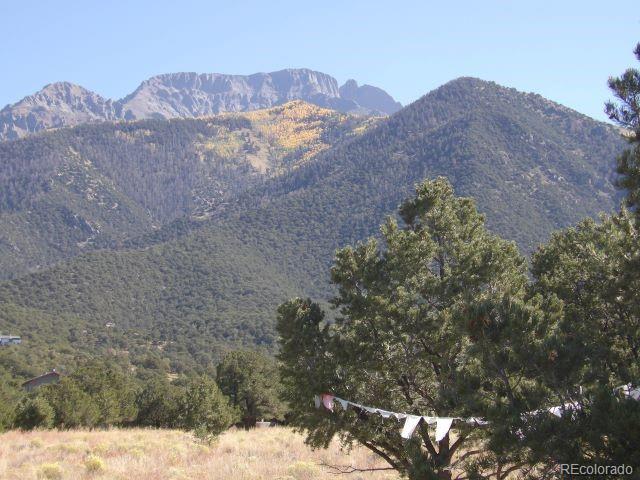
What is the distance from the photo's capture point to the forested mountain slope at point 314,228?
114 metres

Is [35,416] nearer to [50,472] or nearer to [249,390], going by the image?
[249,390]

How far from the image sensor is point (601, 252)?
10.8 meters

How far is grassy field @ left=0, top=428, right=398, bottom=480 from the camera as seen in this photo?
644 inches

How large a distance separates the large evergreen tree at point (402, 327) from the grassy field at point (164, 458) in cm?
320

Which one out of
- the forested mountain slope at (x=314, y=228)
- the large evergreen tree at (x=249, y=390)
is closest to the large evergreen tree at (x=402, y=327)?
the large evergreen tree at (x=249, y=390)

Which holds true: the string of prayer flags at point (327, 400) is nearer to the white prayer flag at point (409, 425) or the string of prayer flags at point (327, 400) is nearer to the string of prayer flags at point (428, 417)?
the string of prayer flags at point (428, 417)

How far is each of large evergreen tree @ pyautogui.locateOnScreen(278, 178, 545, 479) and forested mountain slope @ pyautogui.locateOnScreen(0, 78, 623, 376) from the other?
3309 inches

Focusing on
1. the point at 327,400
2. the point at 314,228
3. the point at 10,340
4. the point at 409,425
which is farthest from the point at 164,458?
the point at 314,228

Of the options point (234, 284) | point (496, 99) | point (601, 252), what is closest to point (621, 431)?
point (601, 252)

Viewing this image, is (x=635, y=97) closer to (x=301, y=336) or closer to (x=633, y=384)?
(x=633, y=384)

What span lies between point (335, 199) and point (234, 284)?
150 ft

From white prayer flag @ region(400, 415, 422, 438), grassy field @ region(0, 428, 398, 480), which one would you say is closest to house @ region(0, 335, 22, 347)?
grassy field @ region(0, 428, 398, 480)

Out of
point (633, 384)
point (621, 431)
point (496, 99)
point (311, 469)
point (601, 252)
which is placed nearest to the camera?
point (621, 431)

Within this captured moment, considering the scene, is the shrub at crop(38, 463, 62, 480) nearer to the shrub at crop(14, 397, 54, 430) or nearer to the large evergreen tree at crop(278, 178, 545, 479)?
the large evergreen tree at crop(278, 178, 545, 479)
